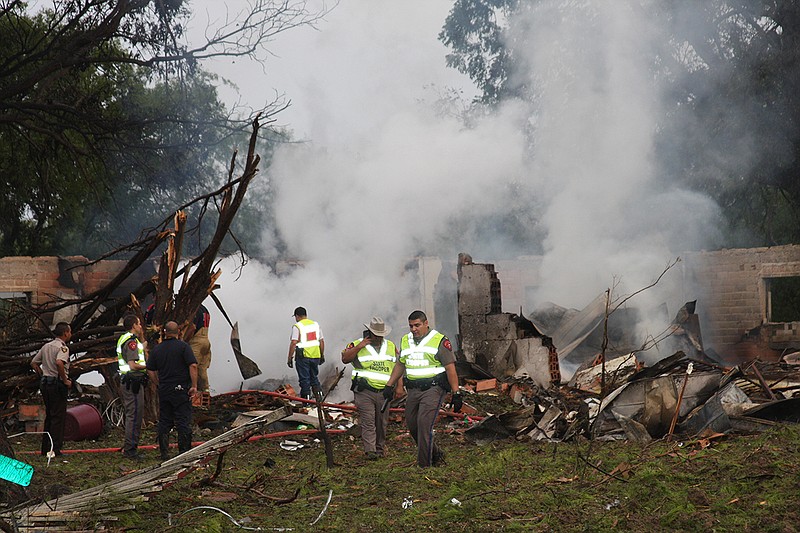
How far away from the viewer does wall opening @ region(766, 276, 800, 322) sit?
2397 centimetres

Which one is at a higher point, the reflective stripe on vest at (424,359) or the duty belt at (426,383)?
the reflective stripe on vest at (424,359)

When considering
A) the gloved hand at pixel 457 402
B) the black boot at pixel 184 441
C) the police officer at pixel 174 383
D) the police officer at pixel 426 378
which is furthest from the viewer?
the black boot at pixel 184 441

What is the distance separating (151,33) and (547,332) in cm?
1122

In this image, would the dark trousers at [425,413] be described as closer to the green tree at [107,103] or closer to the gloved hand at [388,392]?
the gloved hand at [388,392]

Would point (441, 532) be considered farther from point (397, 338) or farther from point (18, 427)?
point (397, 338)

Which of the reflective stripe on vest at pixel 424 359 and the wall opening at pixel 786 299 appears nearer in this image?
the reflective stripe on vest at pixel 424 359

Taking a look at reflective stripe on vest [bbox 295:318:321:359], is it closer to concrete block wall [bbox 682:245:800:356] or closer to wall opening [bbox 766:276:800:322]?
concrete block wall [bbox 682:245:800:356]

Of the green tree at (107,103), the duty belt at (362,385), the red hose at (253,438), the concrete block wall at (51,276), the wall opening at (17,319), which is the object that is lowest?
the red hose at (253,438)

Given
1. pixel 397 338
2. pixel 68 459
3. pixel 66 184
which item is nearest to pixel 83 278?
pixel 66 184

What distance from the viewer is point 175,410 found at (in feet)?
31.8

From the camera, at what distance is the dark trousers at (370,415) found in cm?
952

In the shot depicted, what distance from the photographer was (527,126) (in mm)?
25703

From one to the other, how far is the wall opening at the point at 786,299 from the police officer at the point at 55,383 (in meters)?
19.4

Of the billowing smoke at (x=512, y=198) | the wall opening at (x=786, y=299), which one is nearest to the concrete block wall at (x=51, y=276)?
the billowing smoke at (x=512, y=198)
